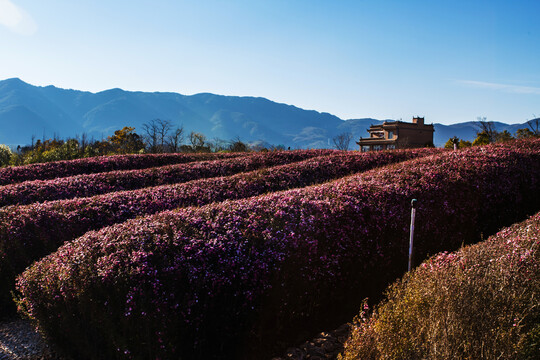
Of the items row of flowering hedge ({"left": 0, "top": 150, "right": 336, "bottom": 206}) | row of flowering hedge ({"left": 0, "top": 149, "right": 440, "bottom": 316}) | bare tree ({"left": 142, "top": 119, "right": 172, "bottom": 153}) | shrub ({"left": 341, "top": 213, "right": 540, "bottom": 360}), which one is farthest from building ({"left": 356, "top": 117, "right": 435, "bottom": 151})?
shrub ({"left": 341, "top": 213, "right": 540, "bottom": 360})

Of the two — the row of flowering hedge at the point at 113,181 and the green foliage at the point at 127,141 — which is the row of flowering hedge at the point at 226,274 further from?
the green foliage at the point at 127,141

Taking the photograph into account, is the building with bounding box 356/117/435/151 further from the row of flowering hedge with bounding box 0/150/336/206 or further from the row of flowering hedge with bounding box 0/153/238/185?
the row of flowering hedge with bounding box 0/150/336/206

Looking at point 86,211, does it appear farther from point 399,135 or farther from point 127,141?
point 399,135

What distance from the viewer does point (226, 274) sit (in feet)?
15.3

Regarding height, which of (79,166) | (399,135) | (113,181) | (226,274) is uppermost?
(399,135)

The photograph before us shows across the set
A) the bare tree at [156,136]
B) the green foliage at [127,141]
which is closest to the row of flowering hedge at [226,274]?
the bare tree at [156,136]

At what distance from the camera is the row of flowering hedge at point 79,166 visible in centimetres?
1493

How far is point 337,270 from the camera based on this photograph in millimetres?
5863

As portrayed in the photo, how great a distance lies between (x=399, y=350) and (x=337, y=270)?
2485mm

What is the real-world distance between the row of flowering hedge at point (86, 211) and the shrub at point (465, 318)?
21.0 ft

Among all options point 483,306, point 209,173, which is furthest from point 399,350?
point 209,173

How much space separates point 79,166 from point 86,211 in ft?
32.4

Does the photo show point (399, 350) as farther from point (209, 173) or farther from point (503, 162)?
point (209, 173)

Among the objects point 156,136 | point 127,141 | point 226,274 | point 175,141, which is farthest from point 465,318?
point 127,141
